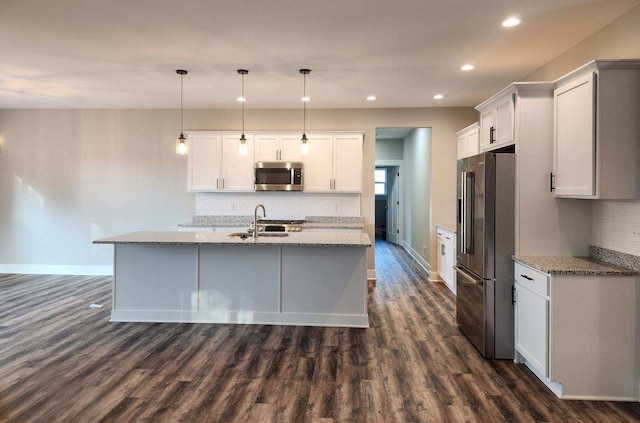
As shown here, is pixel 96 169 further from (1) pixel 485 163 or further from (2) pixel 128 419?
(1) pixel 485 163

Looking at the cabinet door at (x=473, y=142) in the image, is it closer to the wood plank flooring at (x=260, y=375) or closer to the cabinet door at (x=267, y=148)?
the wood plank flooring at (x=260, y=375)

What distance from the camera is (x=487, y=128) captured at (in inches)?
154

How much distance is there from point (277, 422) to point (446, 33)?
3162 mm

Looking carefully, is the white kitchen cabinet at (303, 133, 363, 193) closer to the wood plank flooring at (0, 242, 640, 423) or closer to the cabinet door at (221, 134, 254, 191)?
the cabinet door at (221, 134, 254, 191)

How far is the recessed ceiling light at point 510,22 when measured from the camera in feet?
10.0

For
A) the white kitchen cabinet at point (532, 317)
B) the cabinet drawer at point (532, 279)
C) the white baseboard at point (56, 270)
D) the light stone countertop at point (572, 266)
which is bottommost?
the white baseboard at point (56, 270)

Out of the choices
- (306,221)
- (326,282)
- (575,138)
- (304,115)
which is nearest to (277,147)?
(304,115)

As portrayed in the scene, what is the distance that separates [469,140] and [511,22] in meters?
2.37

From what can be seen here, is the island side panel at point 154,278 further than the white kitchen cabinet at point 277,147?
No

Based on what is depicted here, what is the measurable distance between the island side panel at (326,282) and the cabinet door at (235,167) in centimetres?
229

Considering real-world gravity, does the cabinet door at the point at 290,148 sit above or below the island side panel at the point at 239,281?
above

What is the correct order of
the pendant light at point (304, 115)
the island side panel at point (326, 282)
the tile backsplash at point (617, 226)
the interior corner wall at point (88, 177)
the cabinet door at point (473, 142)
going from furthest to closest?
the interior corner wall at point (88, 177), the cabinet door at point (473, 142), the pendant light at point (304, 115), the island side panel at point (326, 282), the tile backsplash at point (617, 226)

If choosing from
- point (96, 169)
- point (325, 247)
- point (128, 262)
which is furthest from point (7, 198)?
point (325, 247)

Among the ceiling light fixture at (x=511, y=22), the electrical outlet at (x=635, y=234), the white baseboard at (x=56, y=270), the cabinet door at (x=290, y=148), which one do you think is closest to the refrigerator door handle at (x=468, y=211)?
the electrical outlet at (x=635, y=234)
